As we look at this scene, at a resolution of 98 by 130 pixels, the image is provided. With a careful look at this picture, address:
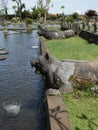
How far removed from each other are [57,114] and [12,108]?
2.31m

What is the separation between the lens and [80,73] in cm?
896

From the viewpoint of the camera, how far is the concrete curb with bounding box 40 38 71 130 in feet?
20.0

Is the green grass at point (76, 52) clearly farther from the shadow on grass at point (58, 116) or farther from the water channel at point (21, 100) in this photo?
the shadow on grass at point (58, 116)

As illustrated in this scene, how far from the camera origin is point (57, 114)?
6.63 meters

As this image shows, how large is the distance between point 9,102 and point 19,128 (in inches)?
78.4

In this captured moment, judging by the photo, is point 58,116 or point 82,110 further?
point 82,110

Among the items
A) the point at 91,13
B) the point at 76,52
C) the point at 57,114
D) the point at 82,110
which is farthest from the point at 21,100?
the point at 91,13

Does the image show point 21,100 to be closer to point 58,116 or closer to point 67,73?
point 67,73

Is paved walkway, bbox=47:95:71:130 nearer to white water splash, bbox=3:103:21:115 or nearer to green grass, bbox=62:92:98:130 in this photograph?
green grass, bbox=62:92:98:130

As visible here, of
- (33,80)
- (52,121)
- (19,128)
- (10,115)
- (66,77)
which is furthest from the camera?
(33,80)

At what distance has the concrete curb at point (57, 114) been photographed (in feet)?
20.0

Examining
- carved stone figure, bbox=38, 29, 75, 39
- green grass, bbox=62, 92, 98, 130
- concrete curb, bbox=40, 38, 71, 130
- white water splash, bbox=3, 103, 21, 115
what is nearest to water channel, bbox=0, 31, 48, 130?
white water splash, bbox=3, 103, 21, 115

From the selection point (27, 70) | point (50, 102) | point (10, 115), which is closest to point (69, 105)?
point (50, 102)

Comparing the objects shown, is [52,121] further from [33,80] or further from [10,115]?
[33,80]
